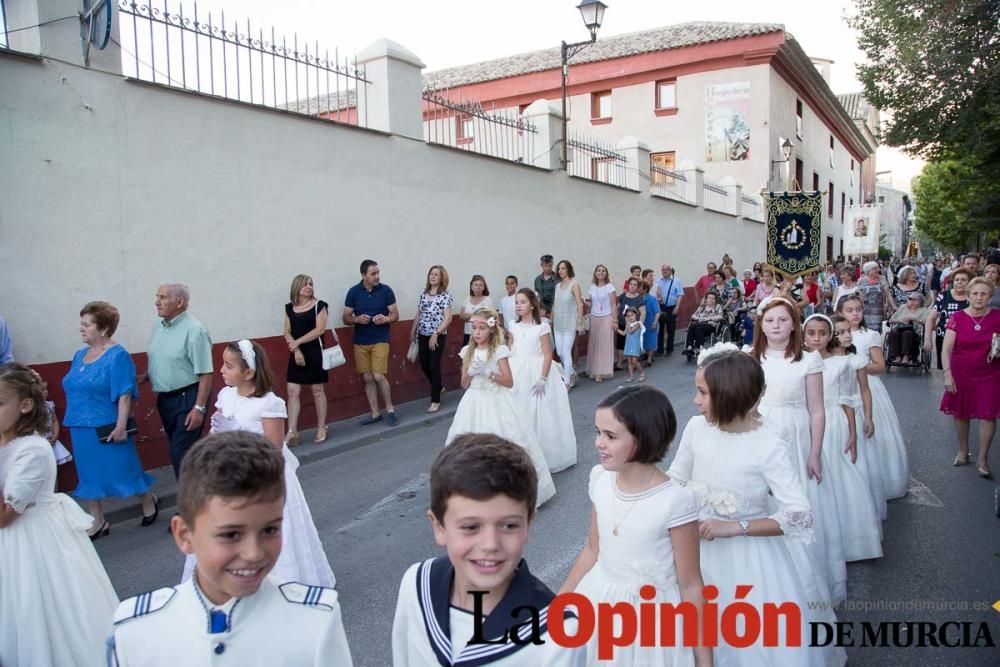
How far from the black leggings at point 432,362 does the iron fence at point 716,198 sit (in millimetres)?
15496

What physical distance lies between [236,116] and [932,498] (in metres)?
7.68

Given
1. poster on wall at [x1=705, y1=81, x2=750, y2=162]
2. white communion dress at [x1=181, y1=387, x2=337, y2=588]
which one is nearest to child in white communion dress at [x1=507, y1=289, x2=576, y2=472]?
white communion dress at [x1=181, y1=387, x2=337, y2=588]

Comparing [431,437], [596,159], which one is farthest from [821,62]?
[431,437]

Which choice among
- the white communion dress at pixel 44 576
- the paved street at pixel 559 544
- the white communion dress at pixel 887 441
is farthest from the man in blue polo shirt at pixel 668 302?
the white communion dress at pixel 44 576

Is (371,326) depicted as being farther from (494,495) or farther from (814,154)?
(814,154)

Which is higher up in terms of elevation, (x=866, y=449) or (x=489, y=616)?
(x=489, y=616)

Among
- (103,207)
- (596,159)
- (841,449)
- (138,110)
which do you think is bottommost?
(841,449)

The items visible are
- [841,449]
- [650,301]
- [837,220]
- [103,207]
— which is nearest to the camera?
[841,449]

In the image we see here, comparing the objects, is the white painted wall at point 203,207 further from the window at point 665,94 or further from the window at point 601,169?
the window at point 665,94

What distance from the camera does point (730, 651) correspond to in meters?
2.88

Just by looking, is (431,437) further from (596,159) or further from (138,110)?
(596,159)

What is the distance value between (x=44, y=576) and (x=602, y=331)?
10.3 metres

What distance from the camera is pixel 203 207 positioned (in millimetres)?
7695

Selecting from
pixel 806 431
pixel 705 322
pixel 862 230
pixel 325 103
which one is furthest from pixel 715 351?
pixel 862 230
